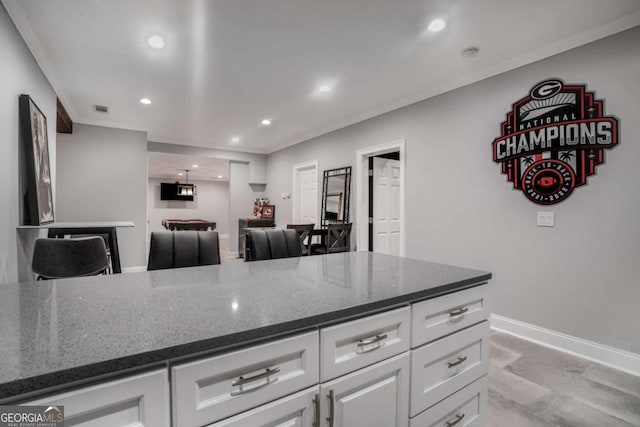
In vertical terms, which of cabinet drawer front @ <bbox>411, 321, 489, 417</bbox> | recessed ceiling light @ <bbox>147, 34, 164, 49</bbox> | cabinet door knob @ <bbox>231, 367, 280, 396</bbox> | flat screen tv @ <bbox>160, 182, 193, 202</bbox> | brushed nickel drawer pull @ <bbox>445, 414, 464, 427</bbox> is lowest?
brushed nickel drawer pull @ <bbox>445, 414, 464, 427</bbox>

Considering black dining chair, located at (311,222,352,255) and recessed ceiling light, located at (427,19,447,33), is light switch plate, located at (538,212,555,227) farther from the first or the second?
black dining chair, located at (311,222,352,255)

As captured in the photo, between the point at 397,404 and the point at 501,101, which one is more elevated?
the point at 501,101

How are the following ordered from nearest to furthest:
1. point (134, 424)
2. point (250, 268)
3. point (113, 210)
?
point (134, 424) → point (250, 268) → point (113, 210)

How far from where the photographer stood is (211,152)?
6.66m

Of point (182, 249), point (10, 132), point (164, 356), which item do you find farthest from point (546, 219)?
point (10, 132)

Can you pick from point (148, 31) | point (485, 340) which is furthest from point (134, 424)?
point (148, 31)

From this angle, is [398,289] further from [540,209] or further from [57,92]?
[57,92]

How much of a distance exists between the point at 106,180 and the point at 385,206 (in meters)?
4.64

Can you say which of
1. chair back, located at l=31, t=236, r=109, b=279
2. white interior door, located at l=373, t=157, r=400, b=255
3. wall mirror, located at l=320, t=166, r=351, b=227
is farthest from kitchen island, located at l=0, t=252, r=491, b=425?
wall mirror, located at l=320, t=166, r=351, b=227

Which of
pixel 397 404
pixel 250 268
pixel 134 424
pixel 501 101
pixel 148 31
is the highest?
pixel 148 31

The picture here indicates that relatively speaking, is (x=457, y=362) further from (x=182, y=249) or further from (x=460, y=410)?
(x=182, y=249)

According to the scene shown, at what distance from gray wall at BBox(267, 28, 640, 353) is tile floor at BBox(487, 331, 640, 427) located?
0.95ft

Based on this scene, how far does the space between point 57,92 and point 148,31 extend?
220 cm

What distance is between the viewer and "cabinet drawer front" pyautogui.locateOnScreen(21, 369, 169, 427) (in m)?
0.58
